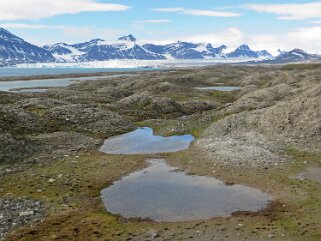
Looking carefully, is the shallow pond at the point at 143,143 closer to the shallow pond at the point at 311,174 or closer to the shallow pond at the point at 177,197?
the shallow pond at the point at 177,197

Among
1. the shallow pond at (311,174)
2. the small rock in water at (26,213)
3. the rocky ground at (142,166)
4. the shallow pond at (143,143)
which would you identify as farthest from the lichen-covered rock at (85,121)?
the small rock in water at (26,213)

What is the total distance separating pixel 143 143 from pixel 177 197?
26110 millimetres

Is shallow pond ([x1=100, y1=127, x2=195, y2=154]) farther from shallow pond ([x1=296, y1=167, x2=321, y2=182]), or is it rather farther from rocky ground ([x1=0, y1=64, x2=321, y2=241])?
shallow pond ([x1=296, y1=167, x2=321, y2=182])

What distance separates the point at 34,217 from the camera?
31.6 m

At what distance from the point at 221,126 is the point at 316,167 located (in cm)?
2255

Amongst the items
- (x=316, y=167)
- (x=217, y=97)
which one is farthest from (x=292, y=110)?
(x=217, y=97)

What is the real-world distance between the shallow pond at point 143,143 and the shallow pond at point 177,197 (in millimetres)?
12584

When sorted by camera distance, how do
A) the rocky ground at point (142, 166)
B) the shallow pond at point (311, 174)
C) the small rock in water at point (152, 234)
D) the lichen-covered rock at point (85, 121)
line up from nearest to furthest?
the small rock in water at point (152, 234)
the rocky ground at point (142, 166)
the shallow pond at point (311, 174)
the lichen-covered rock at point (85, 121)

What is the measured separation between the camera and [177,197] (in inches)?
1451

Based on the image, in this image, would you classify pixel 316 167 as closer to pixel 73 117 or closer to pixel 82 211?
pixel 82 211

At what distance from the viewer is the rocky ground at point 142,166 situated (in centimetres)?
2986

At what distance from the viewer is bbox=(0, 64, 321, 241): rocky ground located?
29859 mm

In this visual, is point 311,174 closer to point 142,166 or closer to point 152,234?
point 142,166

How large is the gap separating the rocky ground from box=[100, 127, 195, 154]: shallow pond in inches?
83.3
